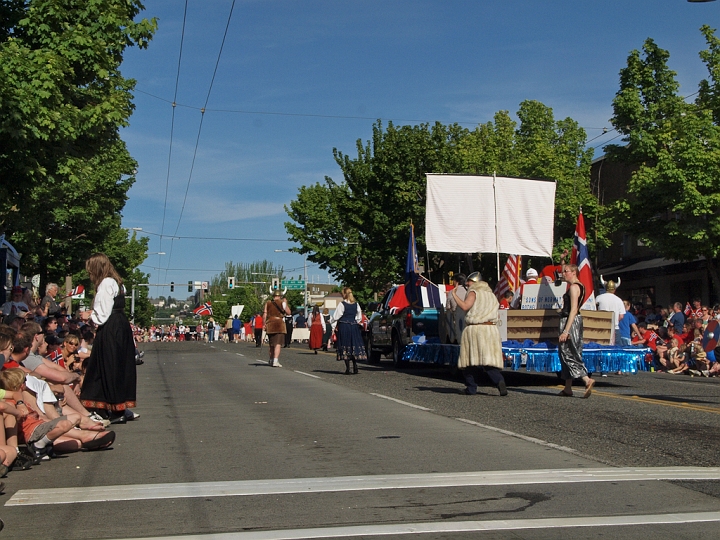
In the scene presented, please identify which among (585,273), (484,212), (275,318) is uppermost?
(484,212)

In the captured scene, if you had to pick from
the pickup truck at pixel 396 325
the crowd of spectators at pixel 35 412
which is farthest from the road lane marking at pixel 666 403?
the crowd of spectators at pixel 35 412

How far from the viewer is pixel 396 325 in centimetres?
2050

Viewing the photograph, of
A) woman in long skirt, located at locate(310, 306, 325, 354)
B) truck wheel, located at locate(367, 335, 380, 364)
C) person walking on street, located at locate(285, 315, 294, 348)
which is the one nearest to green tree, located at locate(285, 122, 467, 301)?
person walking on street, located at locate(285, 315, 294, 348)

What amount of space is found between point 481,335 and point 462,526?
7765 mm

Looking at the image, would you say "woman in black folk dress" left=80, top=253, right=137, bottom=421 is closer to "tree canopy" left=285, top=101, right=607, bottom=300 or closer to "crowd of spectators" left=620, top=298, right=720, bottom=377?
"crowd of spectators" left=620, top=298, right=720, bottom=377

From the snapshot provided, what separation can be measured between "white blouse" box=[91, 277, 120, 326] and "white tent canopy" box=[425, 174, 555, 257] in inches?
398

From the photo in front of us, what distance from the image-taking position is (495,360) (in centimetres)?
1280

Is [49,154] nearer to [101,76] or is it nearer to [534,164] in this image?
[101,76]

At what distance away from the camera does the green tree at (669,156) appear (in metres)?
32.5

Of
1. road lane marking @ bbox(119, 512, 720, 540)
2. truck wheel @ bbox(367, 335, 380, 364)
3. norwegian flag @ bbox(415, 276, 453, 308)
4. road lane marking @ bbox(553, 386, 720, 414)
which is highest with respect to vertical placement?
norwegian flag @ bbox(415, 276, 453, 308)

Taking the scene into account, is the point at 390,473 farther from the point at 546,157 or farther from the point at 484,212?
the point at 546,157

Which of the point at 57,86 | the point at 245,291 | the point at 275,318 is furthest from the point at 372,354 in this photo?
the point at 245,291

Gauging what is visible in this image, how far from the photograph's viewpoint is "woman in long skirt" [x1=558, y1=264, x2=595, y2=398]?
12.7 m

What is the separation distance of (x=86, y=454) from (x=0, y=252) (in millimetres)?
14067
